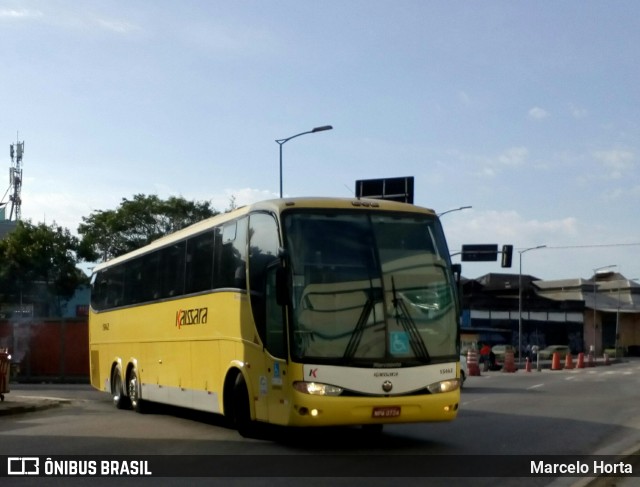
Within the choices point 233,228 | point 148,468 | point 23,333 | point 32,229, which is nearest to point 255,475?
point 148,468

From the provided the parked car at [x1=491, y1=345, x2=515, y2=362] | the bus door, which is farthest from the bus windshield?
the parked car at [x1=491, y1=345, x2=515, y2=362]

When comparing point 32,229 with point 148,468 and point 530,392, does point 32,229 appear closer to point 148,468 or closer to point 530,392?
point 530,392

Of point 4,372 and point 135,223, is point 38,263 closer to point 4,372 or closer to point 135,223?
point 135,223

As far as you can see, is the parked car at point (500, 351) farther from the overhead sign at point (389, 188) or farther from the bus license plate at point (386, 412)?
the bus license plate at point (386, 412)

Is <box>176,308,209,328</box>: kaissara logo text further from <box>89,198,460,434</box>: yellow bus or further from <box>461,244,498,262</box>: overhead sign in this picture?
<box>461,244,498,262</box>: overhead sign

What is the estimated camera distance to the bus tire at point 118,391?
73.5 feet

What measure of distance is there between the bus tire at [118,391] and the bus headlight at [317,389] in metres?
10.3

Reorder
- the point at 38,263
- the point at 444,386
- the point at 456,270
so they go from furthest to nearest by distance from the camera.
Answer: the point at 38,263 → the point at 456,270 → the point at 444,386

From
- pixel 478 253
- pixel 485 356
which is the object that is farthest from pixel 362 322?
pixel 485 356

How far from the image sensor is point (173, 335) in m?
18.6

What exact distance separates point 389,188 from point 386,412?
92.5 ft

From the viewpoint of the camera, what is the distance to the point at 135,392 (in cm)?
2152

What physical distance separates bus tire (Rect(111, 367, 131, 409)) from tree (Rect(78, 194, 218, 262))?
1627 inches

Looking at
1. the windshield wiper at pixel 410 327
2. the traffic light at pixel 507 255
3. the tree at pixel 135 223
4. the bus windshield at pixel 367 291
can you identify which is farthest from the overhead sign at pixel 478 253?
the windshield wiper at pixel 410 327
